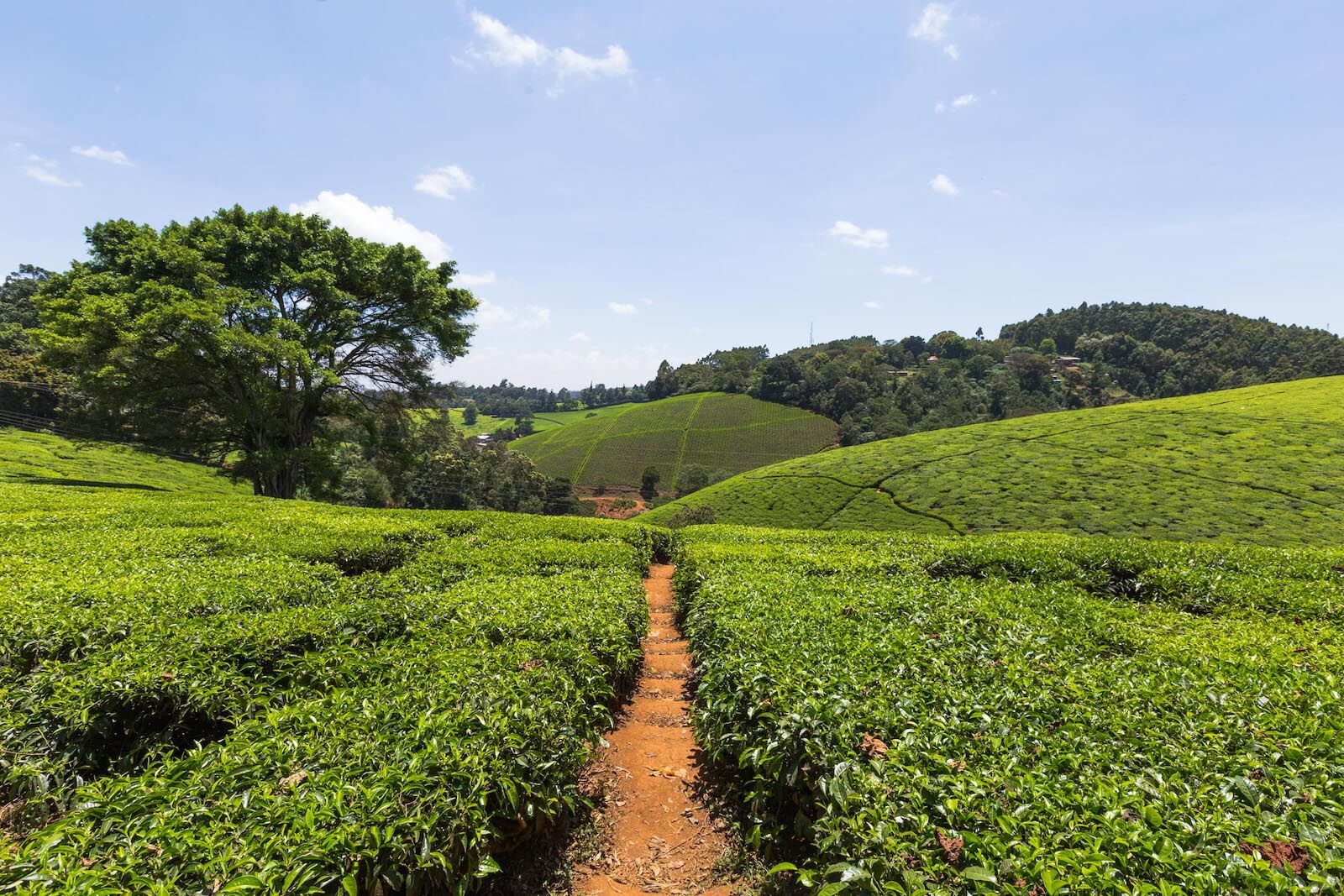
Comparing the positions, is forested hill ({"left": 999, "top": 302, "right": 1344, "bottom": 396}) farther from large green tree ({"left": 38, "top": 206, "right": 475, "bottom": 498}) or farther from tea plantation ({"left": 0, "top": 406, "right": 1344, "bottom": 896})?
large green tree ({"left": 38, "top": 206, "right": 475, "bottom": 498})

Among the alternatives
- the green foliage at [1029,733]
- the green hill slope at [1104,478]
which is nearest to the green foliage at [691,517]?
the green hill slope at [1104,478]

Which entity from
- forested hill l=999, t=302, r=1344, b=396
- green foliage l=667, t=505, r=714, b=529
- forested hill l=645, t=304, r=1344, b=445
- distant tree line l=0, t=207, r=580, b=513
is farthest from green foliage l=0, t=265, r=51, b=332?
forested hill l=999, t=302, r=1344, b=396

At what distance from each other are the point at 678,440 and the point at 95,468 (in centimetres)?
7762

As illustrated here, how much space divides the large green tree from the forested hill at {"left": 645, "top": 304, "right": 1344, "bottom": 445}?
250 ft

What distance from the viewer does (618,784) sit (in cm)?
536

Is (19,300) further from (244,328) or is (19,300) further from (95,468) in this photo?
(244,328)

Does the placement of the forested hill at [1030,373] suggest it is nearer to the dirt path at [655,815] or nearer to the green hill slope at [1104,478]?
the green hill slope at [1104,478]

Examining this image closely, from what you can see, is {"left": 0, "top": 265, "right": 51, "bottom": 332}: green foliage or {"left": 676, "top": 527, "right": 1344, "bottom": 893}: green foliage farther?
{"left": 0, "top": 265, "right": 51, "bottom": 332}: green foliage

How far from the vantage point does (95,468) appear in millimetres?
28578

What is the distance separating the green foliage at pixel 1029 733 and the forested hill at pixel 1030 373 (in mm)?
83164

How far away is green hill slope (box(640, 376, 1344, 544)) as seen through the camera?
33.4 metres

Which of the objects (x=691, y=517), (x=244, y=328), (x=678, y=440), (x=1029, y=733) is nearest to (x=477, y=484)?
(x=691, y=517)

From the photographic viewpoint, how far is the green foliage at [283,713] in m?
2.65

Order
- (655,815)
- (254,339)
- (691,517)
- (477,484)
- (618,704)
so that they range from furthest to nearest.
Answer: (477,484), (691,517), (254,339), (618,704), (655,815)
